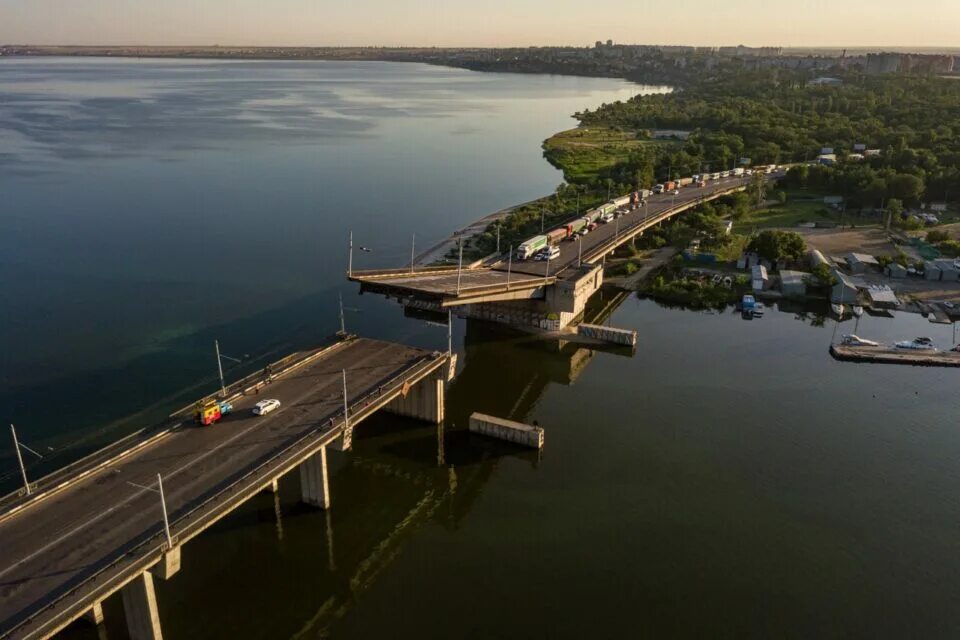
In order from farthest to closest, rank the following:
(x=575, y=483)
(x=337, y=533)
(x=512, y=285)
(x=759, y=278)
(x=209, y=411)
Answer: (x=759, y=278) < (x=512, y=285) < (x=575, y=483) < (x=337, y=533) < (x=209, y=411)

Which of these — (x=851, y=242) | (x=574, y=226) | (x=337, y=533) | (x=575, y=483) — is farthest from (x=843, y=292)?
(x=337, y=533)

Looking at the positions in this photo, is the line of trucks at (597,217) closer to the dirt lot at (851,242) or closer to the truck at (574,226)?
the truck at (574,226)

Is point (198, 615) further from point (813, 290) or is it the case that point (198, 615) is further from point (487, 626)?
point (813, 290)

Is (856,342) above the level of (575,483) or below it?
above

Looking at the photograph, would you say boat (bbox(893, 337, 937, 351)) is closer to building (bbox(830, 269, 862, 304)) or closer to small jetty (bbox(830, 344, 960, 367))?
small jetty (bbox(830, 344, 960, 367))

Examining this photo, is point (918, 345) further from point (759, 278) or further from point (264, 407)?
point (264, 407)

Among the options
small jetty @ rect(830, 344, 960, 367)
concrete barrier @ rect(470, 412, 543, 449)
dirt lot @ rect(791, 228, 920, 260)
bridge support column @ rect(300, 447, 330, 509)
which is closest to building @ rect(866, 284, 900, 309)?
small jetty @ rect(830, 344, 960, 367)
